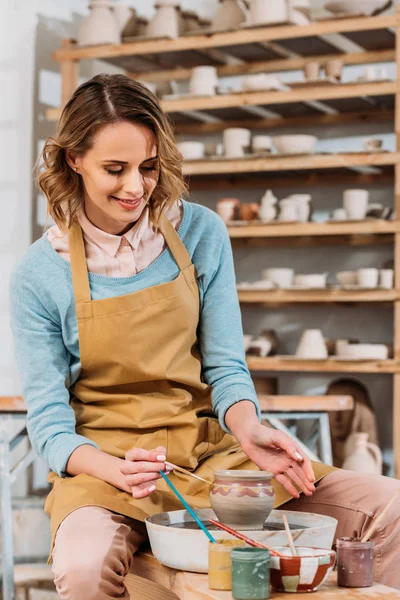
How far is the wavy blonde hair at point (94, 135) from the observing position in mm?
1835

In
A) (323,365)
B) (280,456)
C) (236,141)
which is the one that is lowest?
(323,365)

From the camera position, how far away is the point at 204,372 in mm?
2021

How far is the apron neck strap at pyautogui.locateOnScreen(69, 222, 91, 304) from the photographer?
6.15ft

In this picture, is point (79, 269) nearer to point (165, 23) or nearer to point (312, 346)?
point (312, 346)

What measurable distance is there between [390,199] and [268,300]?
0.84 m

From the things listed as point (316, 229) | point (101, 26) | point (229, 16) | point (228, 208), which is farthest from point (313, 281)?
point (101, 26)

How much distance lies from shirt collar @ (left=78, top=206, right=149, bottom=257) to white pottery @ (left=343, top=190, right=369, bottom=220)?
105 inches

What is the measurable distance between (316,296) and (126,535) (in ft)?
10.0

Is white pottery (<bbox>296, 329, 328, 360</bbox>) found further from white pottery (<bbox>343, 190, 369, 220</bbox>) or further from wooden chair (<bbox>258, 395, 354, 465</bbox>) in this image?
wooden chair (<bbox>258, 395, 354, 465</bbox>)

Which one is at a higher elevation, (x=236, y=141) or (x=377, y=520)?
(x=236, y=141)

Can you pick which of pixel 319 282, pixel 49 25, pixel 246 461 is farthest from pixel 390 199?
pixel 246 461

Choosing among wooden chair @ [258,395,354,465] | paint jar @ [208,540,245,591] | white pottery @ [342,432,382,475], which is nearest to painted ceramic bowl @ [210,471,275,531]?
paint jar @ [208,540,245,591]

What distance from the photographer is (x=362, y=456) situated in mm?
4184

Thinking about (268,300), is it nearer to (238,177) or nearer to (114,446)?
(238,177)
